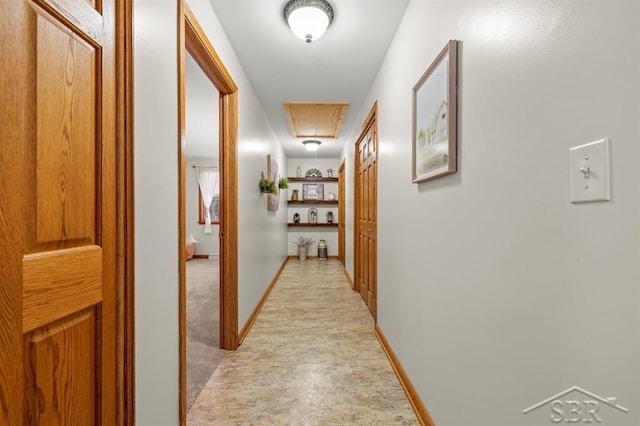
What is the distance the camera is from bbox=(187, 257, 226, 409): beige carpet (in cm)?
205

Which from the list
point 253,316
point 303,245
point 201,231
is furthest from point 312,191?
point 253,316

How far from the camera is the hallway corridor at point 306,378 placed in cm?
168

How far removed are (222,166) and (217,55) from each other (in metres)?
0.79

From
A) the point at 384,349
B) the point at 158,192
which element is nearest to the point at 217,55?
the point at 158,192

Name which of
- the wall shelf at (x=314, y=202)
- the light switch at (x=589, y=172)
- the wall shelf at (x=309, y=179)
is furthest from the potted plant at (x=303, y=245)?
the light switch at (x=589, y=172)

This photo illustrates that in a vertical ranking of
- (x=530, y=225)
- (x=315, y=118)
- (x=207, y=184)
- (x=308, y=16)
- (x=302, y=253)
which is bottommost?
(x=302, y=253)

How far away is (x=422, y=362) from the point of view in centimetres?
166

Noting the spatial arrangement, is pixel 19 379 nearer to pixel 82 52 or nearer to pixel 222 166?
pixel 82 52

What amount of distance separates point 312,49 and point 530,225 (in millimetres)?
2202

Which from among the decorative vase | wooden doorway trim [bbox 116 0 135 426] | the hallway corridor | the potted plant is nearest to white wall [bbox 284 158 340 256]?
the potted plant

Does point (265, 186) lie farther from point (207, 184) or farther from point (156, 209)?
point (207, 184)

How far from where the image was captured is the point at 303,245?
6.97 meters

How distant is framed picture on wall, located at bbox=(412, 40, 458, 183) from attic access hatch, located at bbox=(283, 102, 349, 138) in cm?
210

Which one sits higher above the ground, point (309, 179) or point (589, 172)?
point (309, 179)
